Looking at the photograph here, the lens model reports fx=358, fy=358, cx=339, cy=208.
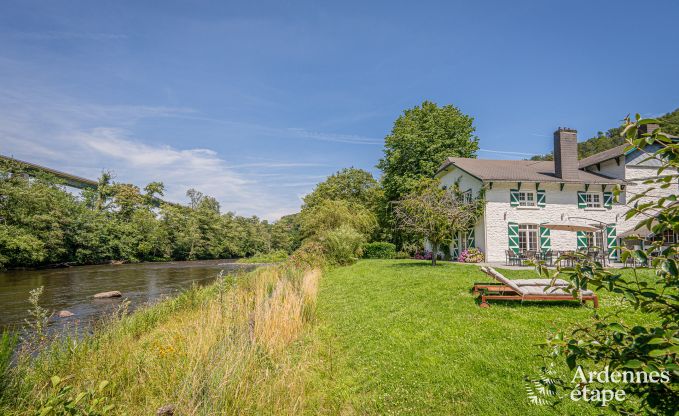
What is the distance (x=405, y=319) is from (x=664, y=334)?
604 centimetres

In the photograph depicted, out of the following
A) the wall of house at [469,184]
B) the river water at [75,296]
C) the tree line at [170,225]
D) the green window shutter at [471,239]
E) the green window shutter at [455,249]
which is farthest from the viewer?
the tree line at [170,225]

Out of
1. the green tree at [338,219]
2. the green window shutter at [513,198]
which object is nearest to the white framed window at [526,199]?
the green window shutter at [513,198]

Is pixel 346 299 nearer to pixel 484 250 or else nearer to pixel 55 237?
pixel 484 250

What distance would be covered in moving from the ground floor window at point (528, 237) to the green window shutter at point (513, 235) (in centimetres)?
31

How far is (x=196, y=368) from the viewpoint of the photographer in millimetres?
4227

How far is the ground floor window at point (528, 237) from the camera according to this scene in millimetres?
20625

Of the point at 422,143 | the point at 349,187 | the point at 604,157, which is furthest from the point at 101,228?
the point at 604,157

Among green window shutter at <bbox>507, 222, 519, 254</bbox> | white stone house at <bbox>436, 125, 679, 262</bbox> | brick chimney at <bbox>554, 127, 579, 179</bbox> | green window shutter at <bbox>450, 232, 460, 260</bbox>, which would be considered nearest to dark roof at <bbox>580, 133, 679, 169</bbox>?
white stone house at <bbox>436, 125, 679, 262</bbox>

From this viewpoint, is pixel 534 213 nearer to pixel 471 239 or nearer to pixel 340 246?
pixel 471 239

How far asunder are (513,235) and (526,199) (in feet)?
7.47

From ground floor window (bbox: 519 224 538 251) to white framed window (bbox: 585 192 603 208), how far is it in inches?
136

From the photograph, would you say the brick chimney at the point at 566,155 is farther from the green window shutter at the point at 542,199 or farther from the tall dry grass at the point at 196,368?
the tall dry grass at the point at 196,368

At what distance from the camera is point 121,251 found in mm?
37844

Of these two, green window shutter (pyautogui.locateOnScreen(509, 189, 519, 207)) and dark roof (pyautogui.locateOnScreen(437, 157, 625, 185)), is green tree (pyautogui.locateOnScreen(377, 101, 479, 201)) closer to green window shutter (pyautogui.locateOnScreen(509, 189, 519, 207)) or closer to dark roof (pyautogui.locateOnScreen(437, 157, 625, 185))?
dark roof (pyautogui.locateOnScreen(437, 157, 625, 185))
